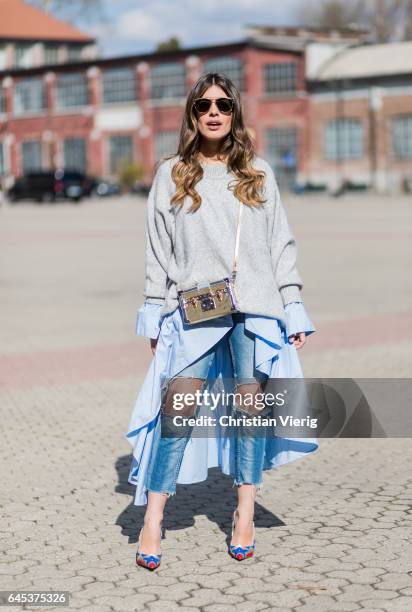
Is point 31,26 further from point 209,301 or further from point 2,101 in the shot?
point 209,301

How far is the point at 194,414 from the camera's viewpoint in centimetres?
420

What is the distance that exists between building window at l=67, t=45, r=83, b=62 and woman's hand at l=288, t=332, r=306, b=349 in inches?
3827

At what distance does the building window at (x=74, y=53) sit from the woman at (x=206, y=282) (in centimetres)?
9707

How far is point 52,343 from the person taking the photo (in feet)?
32.8

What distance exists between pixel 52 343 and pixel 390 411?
392 centimetres

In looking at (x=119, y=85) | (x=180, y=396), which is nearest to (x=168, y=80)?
(x=119, y=85)

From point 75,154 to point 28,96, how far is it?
756 centimetres

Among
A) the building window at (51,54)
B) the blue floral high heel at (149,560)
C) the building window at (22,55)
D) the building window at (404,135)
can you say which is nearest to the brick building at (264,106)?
the building window at (404,135)

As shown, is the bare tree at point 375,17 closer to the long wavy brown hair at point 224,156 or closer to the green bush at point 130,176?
the green bush at point 130,176

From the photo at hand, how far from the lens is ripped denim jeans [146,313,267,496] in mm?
4145

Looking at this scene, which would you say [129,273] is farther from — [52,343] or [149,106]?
[149,106]

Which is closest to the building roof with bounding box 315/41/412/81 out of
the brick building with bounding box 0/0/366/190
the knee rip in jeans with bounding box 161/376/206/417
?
the brick building with bounding box 0/0/366/190

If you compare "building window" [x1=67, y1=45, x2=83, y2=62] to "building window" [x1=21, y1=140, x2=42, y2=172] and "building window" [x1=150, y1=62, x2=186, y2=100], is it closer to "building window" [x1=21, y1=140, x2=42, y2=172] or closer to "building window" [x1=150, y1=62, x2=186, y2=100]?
"building window" [x1=21, y1=140, x2=42, y2=172]

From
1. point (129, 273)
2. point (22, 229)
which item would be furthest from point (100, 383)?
point (22, 229)
